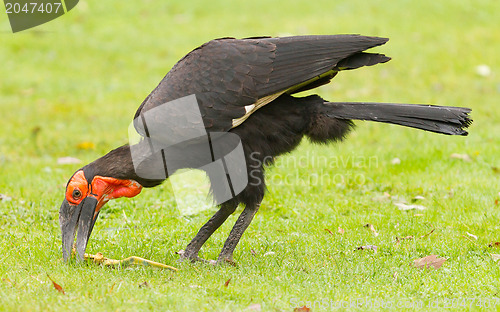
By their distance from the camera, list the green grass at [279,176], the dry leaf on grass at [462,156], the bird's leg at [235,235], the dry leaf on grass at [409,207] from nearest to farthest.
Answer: the green grass at [279,176] → the bird's leg at [235,235] → the dry leaf on grass at [409,207] → the dry leaf on grass at [462,156]

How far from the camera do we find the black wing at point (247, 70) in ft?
15.5

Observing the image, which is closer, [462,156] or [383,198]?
[383,198]

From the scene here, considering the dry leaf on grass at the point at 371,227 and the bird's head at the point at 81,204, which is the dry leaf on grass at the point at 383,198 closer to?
the dry leaf on grass at the point at 371,227

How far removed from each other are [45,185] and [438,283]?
172 inches

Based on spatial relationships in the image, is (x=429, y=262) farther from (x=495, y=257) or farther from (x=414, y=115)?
(x=414, y=115)

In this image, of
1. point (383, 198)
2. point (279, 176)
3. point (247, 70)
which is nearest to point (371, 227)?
point (383, 198)

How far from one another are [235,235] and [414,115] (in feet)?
5.69

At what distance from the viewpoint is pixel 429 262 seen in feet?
15.4

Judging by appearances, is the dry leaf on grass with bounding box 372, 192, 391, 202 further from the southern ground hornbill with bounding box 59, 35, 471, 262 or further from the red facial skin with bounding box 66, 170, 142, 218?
the red facial skin with bounding box 66, 170, 142, 218

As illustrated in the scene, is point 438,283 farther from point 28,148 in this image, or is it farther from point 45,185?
point 28,148

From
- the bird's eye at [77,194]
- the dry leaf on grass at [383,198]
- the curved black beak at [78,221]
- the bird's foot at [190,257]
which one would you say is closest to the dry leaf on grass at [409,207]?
the dry leaf on grass at [383,198]

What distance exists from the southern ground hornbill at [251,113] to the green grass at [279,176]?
0.45 metres

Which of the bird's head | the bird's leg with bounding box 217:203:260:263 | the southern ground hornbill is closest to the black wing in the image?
the southern ground hornbill

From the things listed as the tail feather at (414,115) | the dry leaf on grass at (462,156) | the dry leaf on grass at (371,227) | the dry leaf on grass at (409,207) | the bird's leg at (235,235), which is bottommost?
the dry leaf on grass at (462,156)
